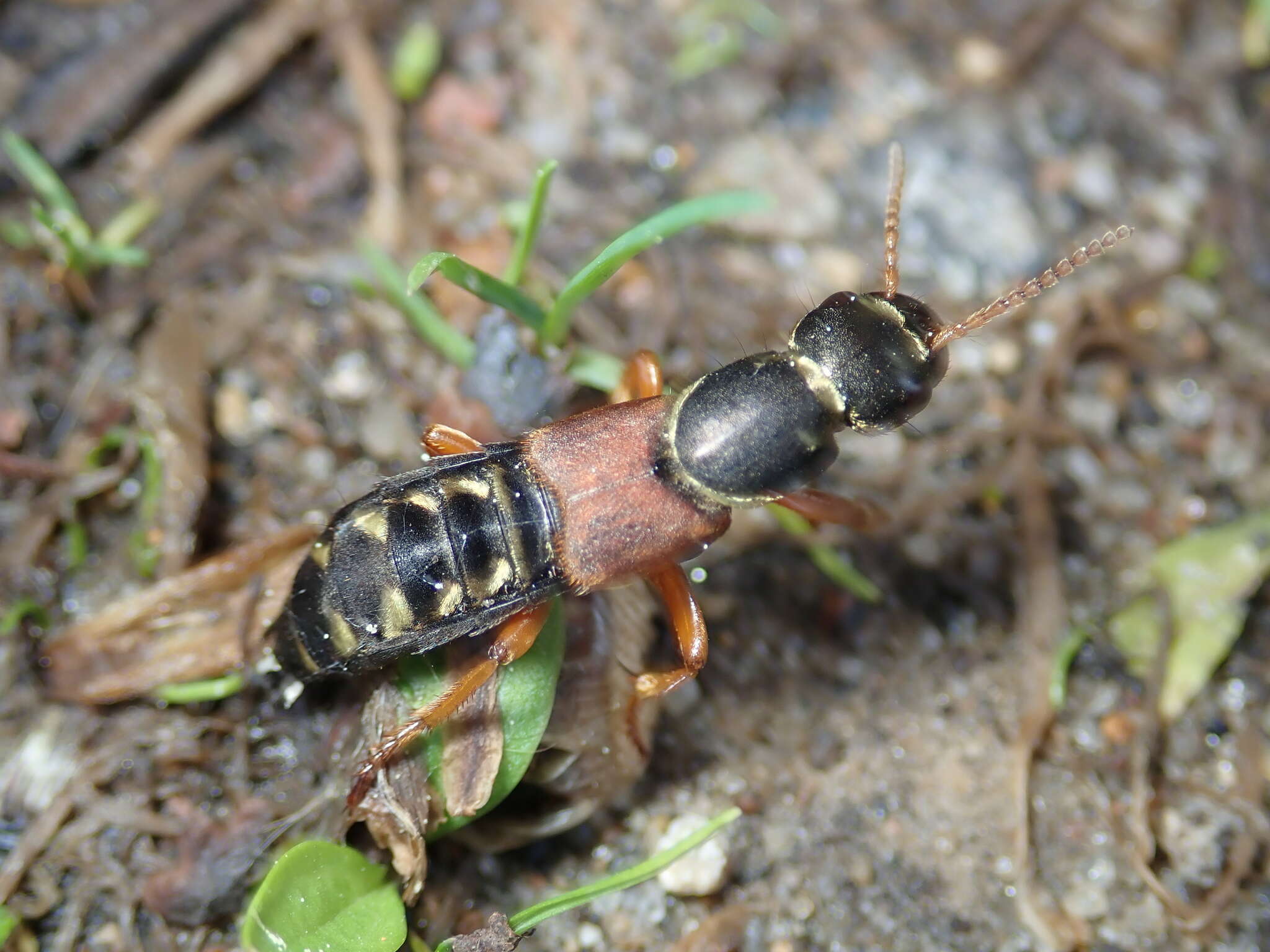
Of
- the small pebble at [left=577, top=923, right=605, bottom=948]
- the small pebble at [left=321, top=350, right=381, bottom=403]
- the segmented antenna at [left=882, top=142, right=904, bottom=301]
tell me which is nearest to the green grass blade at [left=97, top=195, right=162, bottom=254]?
the small pebble at [left=321, top=350, right=381, bottom=403]

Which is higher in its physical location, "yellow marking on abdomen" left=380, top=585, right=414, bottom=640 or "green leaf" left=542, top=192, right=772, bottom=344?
"green leaf" left=542, top=192, right=772, bottom=344

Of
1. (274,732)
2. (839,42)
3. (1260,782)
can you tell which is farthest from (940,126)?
(274,732)

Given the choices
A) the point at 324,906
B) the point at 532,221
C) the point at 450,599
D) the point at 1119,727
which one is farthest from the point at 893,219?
the point at 324,906

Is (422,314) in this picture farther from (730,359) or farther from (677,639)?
(677,639)

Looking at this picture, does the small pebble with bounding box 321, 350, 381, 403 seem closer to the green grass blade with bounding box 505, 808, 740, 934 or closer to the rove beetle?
the rove beetle

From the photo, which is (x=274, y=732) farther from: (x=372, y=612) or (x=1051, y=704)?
(x=1051, y=704)
